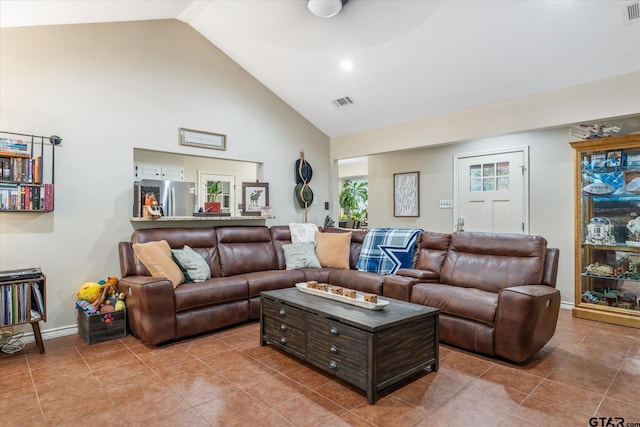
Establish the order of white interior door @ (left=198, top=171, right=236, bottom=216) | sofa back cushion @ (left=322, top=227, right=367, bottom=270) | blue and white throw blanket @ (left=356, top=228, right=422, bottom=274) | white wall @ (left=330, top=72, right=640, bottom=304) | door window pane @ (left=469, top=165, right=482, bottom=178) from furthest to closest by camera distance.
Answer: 1. white interior door @ (left=198, top=171, right=236, bottom=216)
2. door window pane @ (left=469, top=165, right=482, bottom=178)
3. sofa back cushion @ (left=322, top=227, right=367, bottom=270)
4. blue and white throw blanket @ (left=356, top=228, right=422, bottom=274)
5. white wall @ (left=330, top=72, right=640, bottom=304)

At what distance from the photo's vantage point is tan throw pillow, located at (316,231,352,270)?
4.44 metres

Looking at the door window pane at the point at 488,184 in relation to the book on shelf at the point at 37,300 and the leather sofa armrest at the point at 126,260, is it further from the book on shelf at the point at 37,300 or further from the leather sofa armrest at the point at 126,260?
the book on shelf at the point at 37,300

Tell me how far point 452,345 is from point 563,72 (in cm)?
277

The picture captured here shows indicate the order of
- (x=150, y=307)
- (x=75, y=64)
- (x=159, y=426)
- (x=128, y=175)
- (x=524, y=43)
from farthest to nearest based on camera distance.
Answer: (x=128, y=175) < (x=75, y=64) < (x=524, y=43) < (x=150, y=307) < (x=159, y=426)

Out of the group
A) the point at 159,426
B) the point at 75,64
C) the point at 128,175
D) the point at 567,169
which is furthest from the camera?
the point at 567,169

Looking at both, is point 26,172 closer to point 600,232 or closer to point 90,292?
point 90,292

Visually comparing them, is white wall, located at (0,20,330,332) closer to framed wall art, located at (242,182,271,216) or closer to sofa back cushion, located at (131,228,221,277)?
sofa back cushion, located at (131,228,221,277)

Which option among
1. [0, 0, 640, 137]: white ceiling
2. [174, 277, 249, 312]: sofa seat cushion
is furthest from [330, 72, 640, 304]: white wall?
[174, 277, 249, 312]: sofa seat cushion

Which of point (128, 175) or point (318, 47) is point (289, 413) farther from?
point (318, 47)

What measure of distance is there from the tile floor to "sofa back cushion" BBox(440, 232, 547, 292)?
63cm

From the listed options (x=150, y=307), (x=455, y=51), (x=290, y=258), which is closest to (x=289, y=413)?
(x=150, y=307)

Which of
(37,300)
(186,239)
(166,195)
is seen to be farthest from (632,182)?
(37,300)

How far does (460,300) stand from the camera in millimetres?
2910

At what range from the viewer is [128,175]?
384 cm
